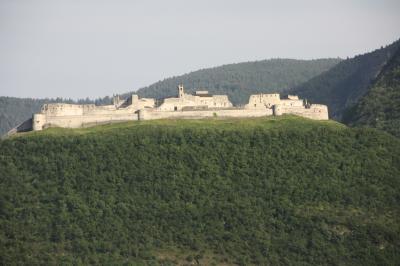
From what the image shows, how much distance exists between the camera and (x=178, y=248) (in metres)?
92.6

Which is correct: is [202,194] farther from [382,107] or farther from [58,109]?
[382,107]

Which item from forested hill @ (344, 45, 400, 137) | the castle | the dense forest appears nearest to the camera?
the dense forest

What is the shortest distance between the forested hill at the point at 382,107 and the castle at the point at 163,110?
2089 centimetres

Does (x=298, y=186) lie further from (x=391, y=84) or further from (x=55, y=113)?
(x=391, y=84)

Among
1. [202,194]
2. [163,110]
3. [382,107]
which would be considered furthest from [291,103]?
[382,107]

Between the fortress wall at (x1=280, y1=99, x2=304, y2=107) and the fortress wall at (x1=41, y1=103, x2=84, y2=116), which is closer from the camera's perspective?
the fortress wall at (x1=41, y1=103, x2=84, y2=116)

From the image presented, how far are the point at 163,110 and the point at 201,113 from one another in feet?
13.2

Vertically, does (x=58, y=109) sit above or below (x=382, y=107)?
above

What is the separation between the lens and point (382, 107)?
144 m

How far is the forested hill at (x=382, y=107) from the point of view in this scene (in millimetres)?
137087

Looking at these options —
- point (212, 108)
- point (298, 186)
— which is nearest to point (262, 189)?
point (298, 186)

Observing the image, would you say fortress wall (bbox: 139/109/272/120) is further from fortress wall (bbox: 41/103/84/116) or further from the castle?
fortress wall (bbox: 41/103/84/116)

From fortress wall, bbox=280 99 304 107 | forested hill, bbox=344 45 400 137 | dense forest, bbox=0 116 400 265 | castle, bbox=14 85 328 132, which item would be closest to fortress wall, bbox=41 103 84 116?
castle, bbox=14 85 328 132

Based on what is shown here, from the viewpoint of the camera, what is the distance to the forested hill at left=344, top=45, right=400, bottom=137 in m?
137
